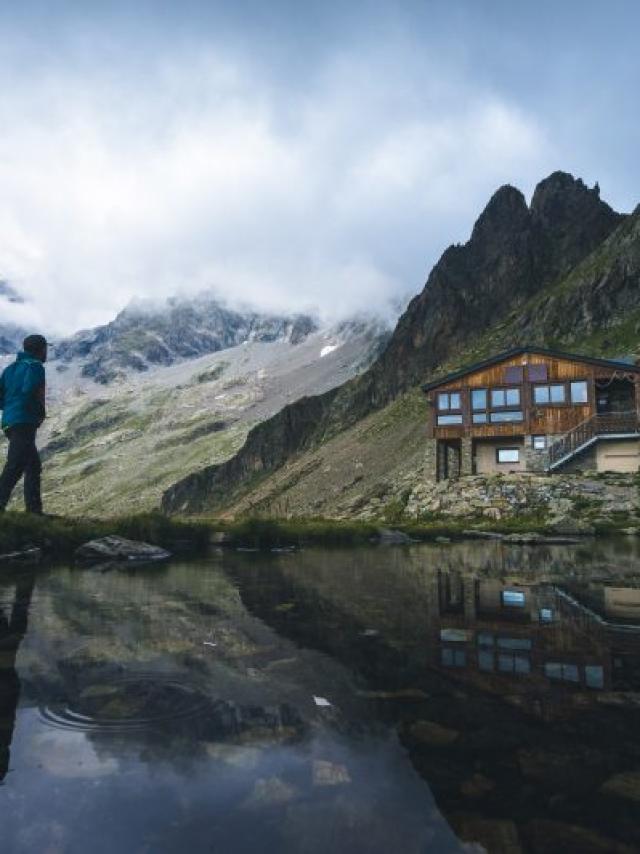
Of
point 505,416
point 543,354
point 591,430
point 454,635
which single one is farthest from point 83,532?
point 543,354

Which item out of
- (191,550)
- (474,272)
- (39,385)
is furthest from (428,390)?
(474,272)

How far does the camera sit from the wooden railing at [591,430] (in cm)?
4644

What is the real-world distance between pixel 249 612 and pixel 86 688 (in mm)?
4143

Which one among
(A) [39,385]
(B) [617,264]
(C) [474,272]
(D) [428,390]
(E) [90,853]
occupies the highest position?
(C) [474,272]

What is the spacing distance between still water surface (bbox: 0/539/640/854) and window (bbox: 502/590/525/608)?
38 cm

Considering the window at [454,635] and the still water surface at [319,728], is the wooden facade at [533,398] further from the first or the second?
the window at [454,635]

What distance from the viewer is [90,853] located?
310cm

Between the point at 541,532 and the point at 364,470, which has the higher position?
the point at 364,470

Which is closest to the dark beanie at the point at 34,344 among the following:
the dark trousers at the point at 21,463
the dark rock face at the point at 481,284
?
the dark trousers at the point at 21,463

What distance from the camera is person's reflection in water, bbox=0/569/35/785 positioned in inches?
177

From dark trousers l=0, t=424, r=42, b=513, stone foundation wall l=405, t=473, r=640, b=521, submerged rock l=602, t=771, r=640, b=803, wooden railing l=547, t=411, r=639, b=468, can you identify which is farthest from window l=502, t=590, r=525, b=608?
wooden railing l=547, t=411, r=639, b=468

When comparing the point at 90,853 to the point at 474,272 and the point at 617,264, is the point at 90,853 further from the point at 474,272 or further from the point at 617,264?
the point at 474,272

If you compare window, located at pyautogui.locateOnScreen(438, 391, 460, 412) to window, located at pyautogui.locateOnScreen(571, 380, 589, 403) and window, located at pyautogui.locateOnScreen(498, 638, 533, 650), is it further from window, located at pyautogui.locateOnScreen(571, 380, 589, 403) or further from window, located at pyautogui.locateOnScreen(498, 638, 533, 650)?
window, located at pyautogui.locateOnScreen(498, 638, 533, 650)

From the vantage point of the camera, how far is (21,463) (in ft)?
58.2
